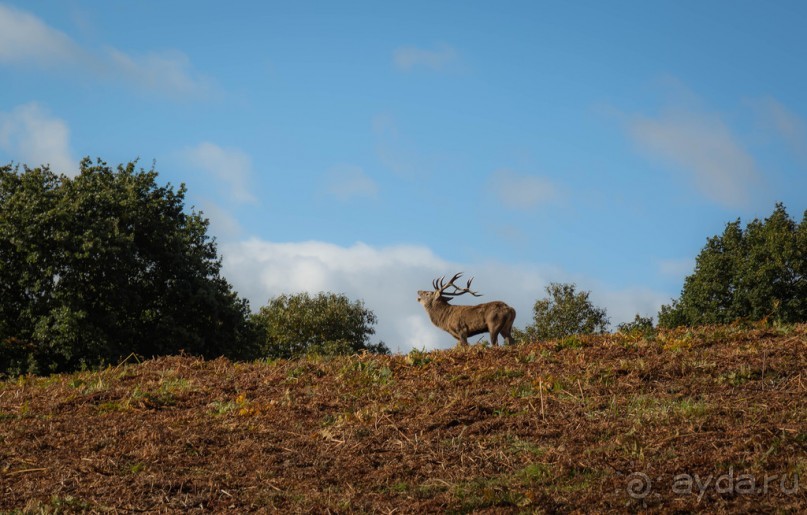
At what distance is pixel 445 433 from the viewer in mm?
11266

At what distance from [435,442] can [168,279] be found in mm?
30481

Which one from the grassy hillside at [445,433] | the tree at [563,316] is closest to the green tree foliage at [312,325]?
the tree at [563,316]

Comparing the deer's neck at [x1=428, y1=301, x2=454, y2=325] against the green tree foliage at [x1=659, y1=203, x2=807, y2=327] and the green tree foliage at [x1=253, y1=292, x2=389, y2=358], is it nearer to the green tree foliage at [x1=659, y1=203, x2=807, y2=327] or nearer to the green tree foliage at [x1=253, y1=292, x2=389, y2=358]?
the green tree foliage at [x1=659, y1=203, x2=807, y2=327]

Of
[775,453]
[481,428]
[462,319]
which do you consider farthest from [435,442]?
[462,319]

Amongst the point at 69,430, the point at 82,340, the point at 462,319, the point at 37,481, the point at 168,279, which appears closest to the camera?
the point at 37,481

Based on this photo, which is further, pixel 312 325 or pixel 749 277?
pixel 312 325

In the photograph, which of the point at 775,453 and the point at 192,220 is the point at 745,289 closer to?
the point at 192,220

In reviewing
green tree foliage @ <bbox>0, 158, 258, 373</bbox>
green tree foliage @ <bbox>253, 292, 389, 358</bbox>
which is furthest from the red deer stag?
green tree foliage @ <bbox>253, 292, 389, 358</bbox>

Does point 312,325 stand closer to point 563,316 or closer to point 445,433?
point 563,316

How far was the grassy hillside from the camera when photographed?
928cm

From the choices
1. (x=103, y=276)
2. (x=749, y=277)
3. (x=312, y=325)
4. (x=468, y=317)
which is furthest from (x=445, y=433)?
(x=312, y=325)

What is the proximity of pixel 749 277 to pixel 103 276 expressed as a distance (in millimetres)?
32613

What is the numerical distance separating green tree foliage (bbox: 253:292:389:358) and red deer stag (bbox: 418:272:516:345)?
3611cm

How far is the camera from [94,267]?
36750 millimetres
